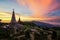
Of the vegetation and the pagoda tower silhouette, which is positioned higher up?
the pagoda tower silhouette

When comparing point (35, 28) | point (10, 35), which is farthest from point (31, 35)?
point (10, 35)

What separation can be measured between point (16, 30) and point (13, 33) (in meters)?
0.10

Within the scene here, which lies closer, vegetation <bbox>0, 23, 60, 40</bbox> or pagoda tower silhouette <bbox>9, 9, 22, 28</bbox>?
vegetation <bbox>0, 23, 60, 40</bbox>

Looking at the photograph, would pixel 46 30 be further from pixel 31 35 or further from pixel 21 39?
pixel 21 39

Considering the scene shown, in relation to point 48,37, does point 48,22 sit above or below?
above

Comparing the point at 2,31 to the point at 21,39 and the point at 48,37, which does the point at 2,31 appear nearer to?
the point at 21,39

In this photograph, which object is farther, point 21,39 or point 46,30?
point 46,30

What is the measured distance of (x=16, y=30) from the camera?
3188 mm

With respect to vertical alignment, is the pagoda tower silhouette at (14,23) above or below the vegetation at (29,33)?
above

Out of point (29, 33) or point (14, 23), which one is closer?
point (29, 33)

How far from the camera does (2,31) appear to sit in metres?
Answer: 3.13

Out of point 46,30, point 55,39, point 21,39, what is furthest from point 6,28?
point 55,39

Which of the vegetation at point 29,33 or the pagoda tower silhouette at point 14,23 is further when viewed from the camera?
the pagoda tower silhouette at point 14,23

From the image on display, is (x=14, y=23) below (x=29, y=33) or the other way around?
the other way around
